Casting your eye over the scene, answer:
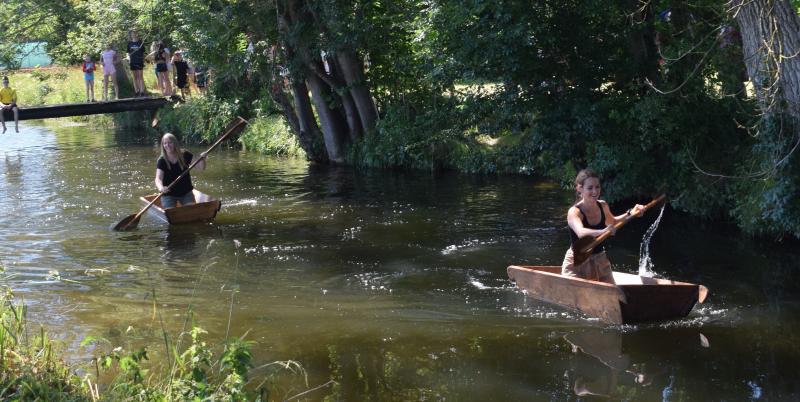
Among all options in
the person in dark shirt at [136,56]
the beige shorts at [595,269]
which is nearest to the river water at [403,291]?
the beige shorts at [595,269]

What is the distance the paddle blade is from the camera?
564 inches

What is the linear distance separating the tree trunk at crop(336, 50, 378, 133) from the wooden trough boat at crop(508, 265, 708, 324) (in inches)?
453

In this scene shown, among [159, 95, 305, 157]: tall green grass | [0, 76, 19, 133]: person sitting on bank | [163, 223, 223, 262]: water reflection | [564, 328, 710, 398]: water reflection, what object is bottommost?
[564, 328, 710, 398]: water reflection

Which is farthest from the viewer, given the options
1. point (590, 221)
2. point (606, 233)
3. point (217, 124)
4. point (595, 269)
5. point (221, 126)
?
point (217, 124)

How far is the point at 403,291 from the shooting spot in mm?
10477

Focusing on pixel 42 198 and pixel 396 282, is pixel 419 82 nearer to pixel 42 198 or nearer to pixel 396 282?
pixel 42 198

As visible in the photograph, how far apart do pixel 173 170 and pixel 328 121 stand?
7.77 meters

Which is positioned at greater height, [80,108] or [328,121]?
[80,108]

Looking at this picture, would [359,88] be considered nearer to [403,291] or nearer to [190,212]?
[190,212]

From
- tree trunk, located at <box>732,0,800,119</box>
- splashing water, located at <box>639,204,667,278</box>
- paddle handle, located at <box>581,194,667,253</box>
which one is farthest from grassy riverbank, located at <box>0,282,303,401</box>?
tree trunk, located at <box>732,0,800,119</box>

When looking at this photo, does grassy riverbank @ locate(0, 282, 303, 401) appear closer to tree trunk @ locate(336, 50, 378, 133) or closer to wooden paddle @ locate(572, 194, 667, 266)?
wooden paddle @ locate(572, 194, 667, 266)

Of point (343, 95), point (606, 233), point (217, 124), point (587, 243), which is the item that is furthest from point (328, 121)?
point (606, 233)

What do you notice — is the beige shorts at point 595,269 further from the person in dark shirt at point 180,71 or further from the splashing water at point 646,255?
the person in dark shirt at point 180,71

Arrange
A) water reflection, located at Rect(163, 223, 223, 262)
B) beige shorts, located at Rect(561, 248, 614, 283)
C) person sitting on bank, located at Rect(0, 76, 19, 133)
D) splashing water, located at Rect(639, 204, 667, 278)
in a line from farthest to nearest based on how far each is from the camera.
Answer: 1. person sitting on bank, located at Rect(0, 76, 19, 133)
2. water reflection, located at Rect(163, 223, 223, 262)
3. splashing water, located at Rect(639, 204, 667, 278)
4. beige shorts, located at Rect(561, 248, 614, 283)
